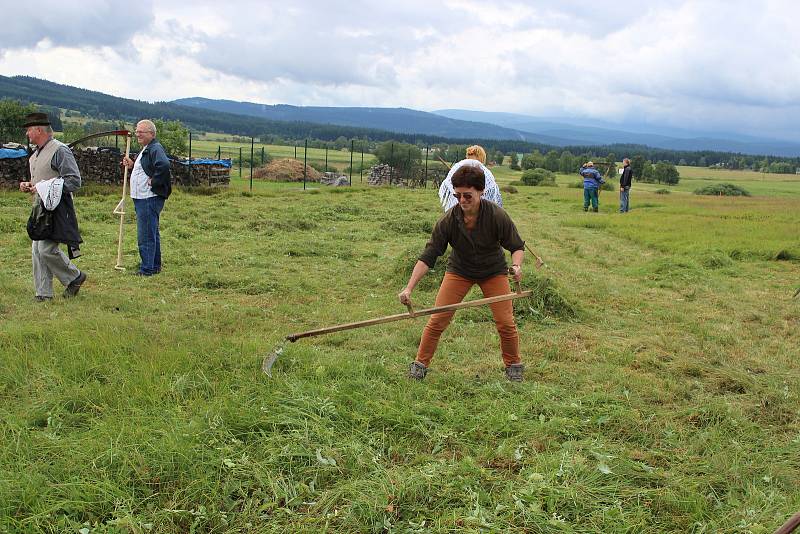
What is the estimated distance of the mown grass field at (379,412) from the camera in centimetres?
324

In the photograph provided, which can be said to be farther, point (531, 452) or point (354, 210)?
point (354, 210)

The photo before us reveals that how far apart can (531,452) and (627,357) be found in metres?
2.40

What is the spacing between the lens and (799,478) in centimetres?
375

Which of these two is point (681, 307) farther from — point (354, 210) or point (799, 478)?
point (354, 210)

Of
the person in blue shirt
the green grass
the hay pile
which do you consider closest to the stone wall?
the green grass

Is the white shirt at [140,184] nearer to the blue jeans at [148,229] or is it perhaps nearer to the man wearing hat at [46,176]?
the blue jeans at [148,229]

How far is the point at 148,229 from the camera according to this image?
8.23m

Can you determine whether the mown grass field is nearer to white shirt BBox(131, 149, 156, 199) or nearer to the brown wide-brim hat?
white shirt BBox(131, 149, 156, 199)

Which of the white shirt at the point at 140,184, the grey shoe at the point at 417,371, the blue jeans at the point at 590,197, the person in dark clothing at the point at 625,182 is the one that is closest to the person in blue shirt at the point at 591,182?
the blue jeans at the point at 590,197

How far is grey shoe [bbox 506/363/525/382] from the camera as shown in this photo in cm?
517

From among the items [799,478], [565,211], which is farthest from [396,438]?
[565,211]

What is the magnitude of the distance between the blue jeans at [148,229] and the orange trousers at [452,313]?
4.64 metres

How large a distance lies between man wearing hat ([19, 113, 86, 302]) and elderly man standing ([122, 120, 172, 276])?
1309 millimetres

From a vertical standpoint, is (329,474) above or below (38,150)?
below
